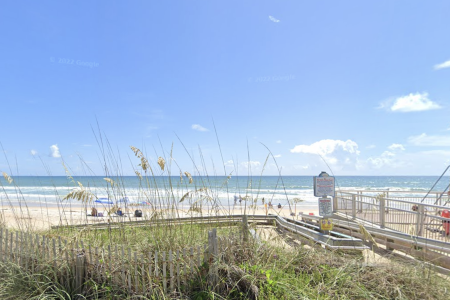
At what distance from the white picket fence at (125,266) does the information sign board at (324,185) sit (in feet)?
8.94

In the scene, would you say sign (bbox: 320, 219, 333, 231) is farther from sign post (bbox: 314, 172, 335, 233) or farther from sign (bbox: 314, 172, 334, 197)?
sign (bbox: 314, 172, 334, 197)

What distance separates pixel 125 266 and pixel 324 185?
3885 mm

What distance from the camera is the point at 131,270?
2826 mm

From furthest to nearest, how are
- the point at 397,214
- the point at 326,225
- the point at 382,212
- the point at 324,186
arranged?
1. the point at 382,212
2. the point at 397,214
3. the point at 324,186
4. the point at 326,225

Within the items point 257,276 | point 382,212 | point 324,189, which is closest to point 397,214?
point 382,212

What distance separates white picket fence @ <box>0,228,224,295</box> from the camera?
8.83 ft

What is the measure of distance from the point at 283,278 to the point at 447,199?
9052mm

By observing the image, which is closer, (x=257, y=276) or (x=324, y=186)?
(x=257, y=276)

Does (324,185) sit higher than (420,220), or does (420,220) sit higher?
(324,185)

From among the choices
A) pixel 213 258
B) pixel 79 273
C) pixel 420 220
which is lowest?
pixel 79 273

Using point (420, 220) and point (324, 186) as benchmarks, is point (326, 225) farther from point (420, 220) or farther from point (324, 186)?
point (420, 220)

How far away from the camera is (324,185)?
16.7 ft

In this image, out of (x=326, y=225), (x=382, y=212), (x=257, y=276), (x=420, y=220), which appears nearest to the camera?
(x=257, y=276)

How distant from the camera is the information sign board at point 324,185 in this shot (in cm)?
508
